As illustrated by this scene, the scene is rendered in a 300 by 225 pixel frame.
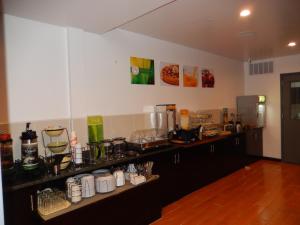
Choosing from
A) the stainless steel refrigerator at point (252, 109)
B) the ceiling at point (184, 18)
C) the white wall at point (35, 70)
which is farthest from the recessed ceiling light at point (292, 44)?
the white wall at point (35, 70)

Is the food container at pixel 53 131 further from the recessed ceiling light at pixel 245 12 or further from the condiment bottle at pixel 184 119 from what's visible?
the recessed ceiling light at pixel 245 12

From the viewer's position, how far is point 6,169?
1989mm

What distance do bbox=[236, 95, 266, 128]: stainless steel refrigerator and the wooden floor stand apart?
4.63 ft

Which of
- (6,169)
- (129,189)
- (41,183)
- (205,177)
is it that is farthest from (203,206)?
(6,169)

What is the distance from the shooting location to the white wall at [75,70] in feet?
7.54

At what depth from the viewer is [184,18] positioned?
8.90 ft

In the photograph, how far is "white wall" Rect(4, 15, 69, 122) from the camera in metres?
2.25

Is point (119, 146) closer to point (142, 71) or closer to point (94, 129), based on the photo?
point (94, 129)

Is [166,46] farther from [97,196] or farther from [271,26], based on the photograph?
[97,196]

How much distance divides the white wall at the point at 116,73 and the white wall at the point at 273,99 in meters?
2.20

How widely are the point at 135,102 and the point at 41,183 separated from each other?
1752mm

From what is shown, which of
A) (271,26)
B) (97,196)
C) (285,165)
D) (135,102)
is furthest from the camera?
(285,165)

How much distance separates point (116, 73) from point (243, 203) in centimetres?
257

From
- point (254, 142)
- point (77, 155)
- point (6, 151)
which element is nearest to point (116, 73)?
point (77, 155)
